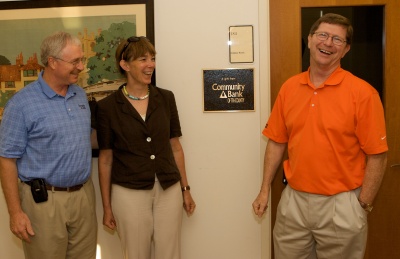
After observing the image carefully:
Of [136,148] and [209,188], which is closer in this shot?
[136,148]

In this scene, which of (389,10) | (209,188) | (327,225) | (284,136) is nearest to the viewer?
(327,225)

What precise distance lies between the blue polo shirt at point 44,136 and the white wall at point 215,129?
59 centimetres

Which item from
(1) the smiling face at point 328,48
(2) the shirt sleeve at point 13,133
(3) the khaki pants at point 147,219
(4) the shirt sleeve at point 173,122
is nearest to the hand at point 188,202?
(3) the khaki pants at point 147,219

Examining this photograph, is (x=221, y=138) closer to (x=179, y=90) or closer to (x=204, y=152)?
(x=204, y=152)

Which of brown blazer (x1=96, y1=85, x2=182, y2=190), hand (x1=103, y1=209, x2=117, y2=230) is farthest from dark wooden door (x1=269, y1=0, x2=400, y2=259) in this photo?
hand (x1=103, y1=209, x2=117, y2=230)

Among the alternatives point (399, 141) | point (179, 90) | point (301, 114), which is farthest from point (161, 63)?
point (399, 141)

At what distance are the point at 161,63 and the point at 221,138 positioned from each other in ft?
1.94

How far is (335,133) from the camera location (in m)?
1.74

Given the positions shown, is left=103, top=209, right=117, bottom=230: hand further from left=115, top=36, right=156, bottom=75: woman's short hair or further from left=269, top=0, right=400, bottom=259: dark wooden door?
left=269, top=0, right=400, bottom=259: dark wooden door

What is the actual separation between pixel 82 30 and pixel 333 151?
5.44 feet

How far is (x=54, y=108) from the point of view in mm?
1863

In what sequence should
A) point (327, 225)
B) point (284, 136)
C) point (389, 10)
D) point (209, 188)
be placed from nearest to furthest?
point (327, 225) → point (284, 136) → point (389, 10) → point (209, 188)

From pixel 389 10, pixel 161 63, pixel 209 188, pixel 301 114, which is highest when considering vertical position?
pixel 389 10

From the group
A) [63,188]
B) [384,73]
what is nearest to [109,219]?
[63,188]
